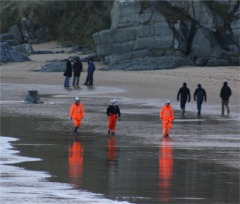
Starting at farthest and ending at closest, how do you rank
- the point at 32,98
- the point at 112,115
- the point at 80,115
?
the point at 32,98, the point at 112,115, the point at 80,115

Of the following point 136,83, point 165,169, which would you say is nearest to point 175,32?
point 136,83

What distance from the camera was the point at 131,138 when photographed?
2409 cm

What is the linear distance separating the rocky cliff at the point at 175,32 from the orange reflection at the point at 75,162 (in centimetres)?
2432

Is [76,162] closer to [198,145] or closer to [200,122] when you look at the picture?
[198,145]

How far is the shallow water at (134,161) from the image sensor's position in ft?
50.2

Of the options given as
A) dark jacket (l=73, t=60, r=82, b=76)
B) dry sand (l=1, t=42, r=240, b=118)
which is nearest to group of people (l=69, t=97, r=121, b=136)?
dry sand (l=1, t=42, r=240, b=118)

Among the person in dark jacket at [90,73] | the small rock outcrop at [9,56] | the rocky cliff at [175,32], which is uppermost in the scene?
the rocky cliff at [175,32]

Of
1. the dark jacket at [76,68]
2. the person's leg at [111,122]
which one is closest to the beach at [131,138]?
the person's leg at [111,122]

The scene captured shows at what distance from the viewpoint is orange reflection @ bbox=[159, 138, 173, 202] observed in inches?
600

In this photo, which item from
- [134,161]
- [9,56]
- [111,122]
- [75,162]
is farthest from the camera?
[9,56]

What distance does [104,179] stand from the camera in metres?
16.7

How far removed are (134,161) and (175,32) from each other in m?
27.8

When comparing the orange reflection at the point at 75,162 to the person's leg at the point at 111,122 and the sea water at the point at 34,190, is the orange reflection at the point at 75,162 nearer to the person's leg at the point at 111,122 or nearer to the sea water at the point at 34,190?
the sea water at the point at 34,190

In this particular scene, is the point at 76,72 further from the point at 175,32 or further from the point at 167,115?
the point at 167,115
